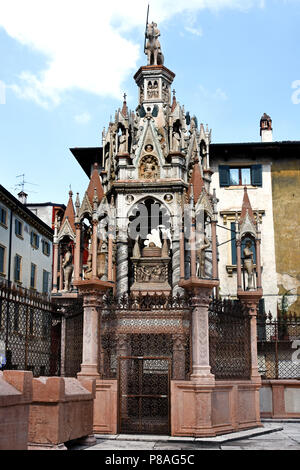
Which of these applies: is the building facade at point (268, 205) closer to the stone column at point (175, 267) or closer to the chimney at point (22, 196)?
the stone column at point (175, 267)

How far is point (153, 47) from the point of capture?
21.4 m

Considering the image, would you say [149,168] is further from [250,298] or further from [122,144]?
[250,298]

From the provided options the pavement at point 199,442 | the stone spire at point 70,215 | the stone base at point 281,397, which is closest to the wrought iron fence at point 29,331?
the pavement at point 199,442

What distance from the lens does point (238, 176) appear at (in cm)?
3372

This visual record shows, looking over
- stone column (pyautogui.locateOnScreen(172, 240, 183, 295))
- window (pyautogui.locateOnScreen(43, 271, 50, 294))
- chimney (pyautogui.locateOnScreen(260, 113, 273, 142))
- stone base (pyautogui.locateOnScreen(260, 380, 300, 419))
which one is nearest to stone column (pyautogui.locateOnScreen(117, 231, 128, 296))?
stone column (pyautogui.locateOnScreen(172, 240, 183, 295))

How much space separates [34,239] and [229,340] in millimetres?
31306

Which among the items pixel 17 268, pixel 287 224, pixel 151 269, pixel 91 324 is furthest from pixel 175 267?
pixel 17 268

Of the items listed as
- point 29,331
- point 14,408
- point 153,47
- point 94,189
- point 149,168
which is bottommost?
point 14,408

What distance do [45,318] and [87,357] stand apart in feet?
6.49

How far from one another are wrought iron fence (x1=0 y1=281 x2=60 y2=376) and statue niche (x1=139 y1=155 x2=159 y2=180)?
5725 millimetres

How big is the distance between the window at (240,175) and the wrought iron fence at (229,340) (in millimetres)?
16836

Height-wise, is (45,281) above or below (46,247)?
below

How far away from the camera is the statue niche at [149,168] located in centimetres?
1977
